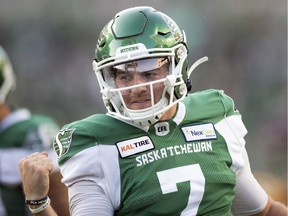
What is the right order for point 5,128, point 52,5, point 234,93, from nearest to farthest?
1. point 5,128
2. point 234,93
3. point 52,5

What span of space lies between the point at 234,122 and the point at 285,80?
7.59 meters

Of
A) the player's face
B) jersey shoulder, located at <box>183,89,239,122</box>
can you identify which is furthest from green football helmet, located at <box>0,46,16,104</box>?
the player's face

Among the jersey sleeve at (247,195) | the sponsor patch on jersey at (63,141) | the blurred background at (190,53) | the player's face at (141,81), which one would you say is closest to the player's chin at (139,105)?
the player's face at (141,81)

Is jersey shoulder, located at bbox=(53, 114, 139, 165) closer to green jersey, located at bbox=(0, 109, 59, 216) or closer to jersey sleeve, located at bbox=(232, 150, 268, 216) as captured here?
jersey sleeve, located at bbox=(232, 150, 268, 216)

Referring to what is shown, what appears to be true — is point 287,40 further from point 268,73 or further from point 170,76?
point 170,76

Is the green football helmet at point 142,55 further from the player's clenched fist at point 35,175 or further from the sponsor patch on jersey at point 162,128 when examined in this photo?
the player's clenched fist at point 35,175

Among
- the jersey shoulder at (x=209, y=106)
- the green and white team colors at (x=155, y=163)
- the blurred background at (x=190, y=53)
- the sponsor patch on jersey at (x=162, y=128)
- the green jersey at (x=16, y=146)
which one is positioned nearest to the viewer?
the green and white team colors at (x=155, y=163)

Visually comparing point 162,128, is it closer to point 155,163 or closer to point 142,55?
point 155,163

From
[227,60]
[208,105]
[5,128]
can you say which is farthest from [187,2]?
[208,105]

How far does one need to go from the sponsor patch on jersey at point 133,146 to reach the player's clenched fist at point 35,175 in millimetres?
267

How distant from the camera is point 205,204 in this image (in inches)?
112

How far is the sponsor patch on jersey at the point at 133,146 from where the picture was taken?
9.28 feet

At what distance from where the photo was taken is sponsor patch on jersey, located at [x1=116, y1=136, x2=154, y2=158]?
2.83 metres

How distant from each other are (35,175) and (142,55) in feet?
1.79
